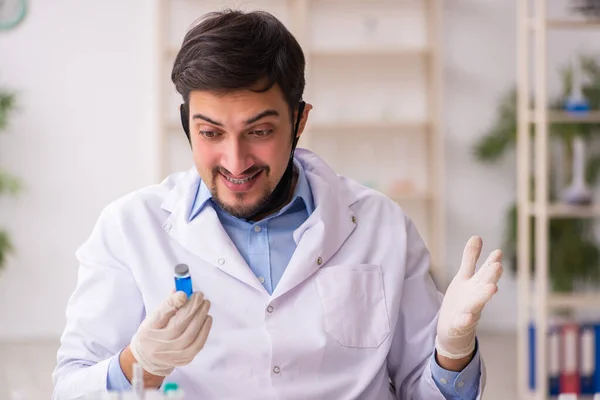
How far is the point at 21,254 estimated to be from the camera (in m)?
5.05

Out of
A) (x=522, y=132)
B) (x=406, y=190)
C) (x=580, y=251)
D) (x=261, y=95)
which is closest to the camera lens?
(x=261, y=95)

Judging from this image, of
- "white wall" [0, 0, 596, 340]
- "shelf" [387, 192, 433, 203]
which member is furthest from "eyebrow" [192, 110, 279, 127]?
"white wall" [0, 0, 596, 340]

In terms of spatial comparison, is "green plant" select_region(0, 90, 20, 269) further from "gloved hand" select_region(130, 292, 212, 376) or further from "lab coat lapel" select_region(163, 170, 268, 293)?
"gloved hand" select_region(130, 292, 212, 376)

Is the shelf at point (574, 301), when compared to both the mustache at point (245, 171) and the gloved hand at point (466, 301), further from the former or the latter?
the mustache at point (245, 171)

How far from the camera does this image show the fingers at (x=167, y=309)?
3.99ft

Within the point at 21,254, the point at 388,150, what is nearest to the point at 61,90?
the point at 21,254

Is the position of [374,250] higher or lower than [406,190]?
higher

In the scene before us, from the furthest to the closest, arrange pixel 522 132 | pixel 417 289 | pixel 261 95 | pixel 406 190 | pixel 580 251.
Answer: pixel 406 190 < pixel 580 251 < pixel 522 132 < pixel 417 289 < pixel 261 95

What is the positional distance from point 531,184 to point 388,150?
92cm

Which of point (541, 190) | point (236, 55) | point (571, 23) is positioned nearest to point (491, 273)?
point (236, 55)

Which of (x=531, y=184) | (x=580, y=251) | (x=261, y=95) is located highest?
(x=261, y=95)

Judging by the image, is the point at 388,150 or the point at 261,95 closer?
the point at 261,95

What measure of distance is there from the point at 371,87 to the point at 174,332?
4.00 metres

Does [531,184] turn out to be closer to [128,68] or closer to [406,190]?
[406,190]
